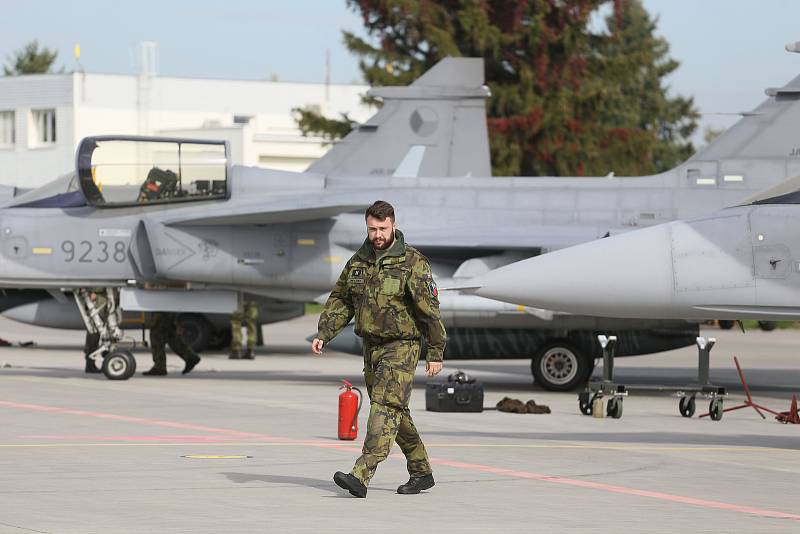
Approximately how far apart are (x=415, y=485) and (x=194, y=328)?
1734 centimetres

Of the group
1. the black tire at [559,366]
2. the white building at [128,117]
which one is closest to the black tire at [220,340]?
the black tire at [559,366]

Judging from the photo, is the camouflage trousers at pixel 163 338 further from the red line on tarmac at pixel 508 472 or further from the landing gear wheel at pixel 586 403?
the landing gear wheel at pixel 586 403

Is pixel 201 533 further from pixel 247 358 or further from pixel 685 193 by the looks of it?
pixel 247 358

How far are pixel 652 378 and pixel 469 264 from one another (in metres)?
4.44

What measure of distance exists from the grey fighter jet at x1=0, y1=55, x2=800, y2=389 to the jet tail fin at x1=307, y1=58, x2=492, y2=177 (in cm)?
380

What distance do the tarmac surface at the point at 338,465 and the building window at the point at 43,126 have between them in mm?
45822

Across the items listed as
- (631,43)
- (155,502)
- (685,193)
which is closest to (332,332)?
(155,502)

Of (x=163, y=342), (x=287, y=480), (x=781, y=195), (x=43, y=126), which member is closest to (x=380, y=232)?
(x=287, y=480)

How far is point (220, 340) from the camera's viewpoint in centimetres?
2652

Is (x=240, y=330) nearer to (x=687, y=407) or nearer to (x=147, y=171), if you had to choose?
(x=147, y=171)

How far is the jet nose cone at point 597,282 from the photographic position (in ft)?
35.4

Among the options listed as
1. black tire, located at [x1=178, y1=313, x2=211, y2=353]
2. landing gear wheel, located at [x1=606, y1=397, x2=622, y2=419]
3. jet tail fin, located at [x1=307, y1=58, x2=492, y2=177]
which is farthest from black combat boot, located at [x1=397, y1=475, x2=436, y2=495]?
black tire, located at [x1=178, y1=313, x2=211, y2=353]

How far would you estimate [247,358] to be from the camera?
2439cm

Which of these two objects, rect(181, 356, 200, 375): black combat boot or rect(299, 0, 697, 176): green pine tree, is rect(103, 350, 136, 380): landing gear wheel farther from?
rect(299, 0, 697, 176): green pine tree
